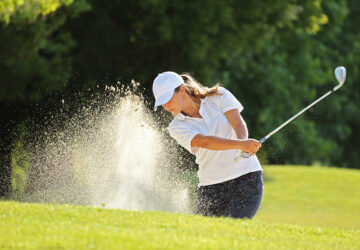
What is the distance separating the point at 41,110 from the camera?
548 inches

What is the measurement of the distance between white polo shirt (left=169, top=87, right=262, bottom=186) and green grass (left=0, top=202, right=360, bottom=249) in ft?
1.23

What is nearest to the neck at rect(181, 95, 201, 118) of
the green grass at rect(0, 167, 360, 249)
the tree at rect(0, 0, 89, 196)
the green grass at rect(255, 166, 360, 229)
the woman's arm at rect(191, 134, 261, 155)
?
the woman's arm at rect(191, 134, 261, 155)

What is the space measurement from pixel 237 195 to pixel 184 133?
2.17ft

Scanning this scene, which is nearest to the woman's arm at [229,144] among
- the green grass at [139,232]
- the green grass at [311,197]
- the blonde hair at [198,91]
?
the blonde hair at [198,91]

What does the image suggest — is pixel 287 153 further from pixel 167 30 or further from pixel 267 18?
pixel 167 30

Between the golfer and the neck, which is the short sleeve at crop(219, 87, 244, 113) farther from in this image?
the neck

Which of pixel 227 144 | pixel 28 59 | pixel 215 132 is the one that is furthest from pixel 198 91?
pixel 28 59

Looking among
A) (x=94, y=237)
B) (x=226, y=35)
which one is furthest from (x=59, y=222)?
(x=226, y=35)

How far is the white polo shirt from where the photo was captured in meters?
5.60

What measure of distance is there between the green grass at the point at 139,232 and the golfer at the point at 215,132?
25 cm

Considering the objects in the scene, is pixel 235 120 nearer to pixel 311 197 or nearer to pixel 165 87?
pixel 165 87

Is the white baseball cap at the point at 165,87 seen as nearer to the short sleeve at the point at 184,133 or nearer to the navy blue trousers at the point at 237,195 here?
the short sleeve at the point at 184,133

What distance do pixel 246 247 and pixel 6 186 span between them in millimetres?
6991

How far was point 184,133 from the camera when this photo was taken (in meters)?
5.53
